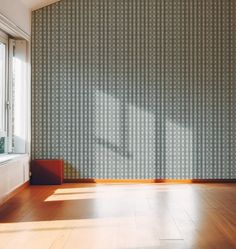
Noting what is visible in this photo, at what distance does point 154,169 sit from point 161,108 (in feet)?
3.14

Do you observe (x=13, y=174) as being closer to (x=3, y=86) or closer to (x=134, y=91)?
(x=3, y=86)

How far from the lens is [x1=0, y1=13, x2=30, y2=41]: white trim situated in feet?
18.5

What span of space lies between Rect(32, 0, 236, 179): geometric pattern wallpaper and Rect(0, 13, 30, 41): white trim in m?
0.52

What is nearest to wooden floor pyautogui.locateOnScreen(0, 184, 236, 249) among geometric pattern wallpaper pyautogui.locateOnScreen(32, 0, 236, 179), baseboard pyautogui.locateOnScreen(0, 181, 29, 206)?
baseboard pyautogui.locateOnScreen(0, 181, 29, 206)

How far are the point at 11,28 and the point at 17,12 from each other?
0.36 meters

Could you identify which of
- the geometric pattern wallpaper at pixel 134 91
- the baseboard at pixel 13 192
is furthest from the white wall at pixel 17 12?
the baseboard at pixel 13 192

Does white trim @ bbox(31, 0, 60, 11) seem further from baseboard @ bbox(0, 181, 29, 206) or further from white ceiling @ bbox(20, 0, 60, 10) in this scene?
baseboard @ bbox(0, 181, 29, 206)

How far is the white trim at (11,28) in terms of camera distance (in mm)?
5628

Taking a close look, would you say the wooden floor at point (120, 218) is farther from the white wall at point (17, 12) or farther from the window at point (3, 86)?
the white wall at point (17, 12)

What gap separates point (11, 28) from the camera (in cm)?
604

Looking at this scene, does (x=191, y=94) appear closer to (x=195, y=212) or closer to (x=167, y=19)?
(x=167, y=19)

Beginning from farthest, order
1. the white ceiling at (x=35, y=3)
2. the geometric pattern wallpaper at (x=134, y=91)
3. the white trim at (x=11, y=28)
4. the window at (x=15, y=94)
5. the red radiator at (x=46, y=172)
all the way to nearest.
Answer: the geometric pattern wallpaper at (x=134, y=91)
the red radiator at (x=46, y=172)
the white ceiling at (x=35, y=3)
the window at (x=15, y=94)
the white trim at (x=11, y=28)

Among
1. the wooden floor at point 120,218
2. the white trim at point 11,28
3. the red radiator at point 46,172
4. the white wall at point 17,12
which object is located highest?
the white wall at point 17,12

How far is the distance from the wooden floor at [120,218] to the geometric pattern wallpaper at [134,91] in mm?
643
